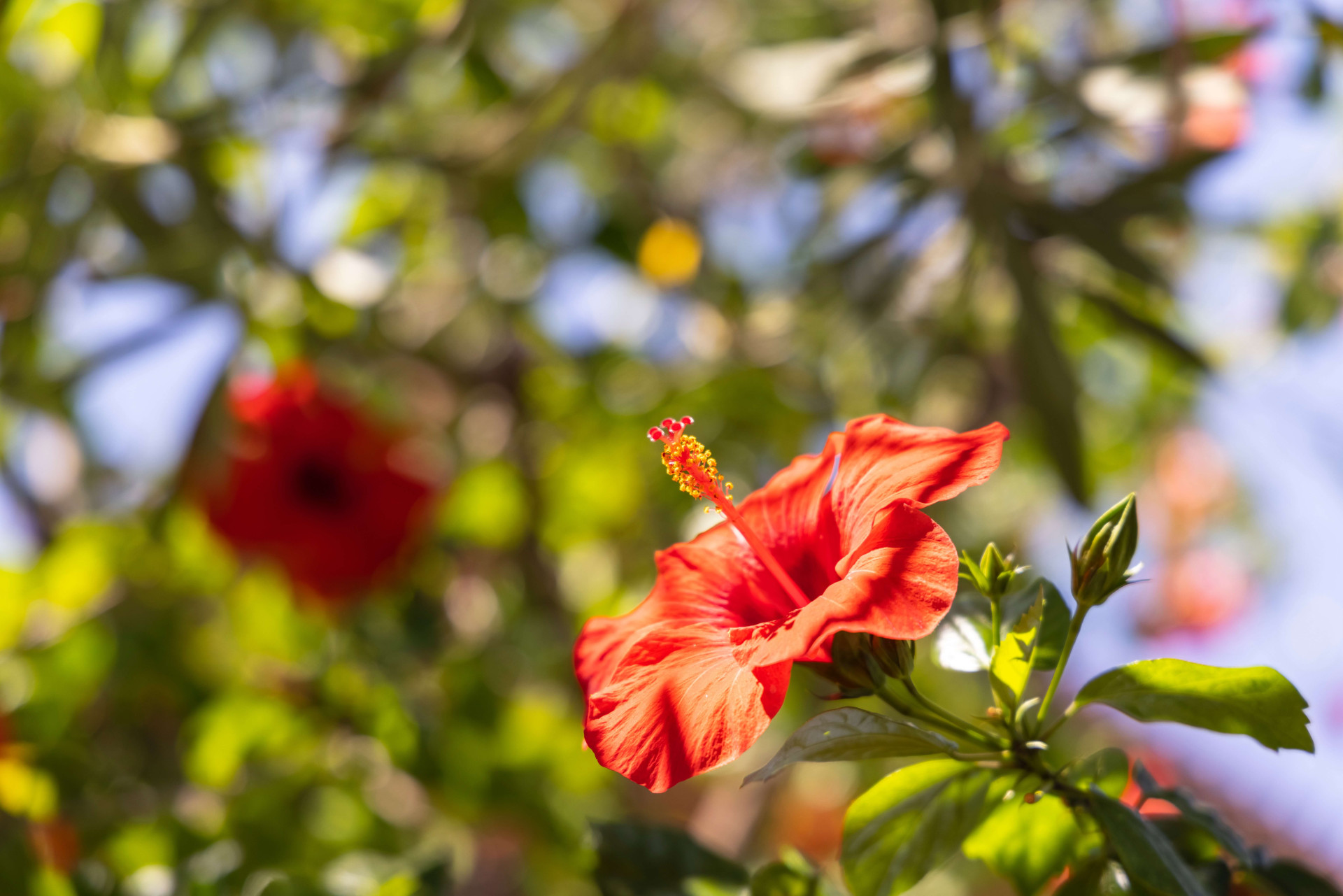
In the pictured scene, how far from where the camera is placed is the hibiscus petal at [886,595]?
34 cm

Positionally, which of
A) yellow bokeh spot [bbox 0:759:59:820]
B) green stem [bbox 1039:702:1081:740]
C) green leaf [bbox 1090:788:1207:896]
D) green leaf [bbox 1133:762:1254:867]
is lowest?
yellow bokeh spot [bbox 0:759:59:820]

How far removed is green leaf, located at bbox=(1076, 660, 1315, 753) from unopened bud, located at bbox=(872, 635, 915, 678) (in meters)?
0.07

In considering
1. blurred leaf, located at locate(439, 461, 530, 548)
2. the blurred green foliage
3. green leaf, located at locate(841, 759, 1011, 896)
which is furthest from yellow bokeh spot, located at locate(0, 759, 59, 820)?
green leaf, located at locate(841, 759, 1011, 896)

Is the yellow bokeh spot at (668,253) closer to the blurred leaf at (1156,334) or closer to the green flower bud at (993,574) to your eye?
the blurred leaf at (1156,334)

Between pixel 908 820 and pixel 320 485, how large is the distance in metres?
1.05

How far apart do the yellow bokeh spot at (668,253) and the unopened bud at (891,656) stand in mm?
1006

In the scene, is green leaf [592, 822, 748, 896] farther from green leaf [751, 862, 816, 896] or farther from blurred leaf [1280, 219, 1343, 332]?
blurred leaf [1280, 219, 1343, 332]

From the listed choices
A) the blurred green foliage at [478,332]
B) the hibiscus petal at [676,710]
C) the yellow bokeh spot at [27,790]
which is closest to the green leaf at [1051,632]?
the hibiscus petal at [676,710]

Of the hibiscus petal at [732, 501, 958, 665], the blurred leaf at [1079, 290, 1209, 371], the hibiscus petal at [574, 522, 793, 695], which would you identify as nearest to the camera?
the hibiscus petal at [732, 501, 958, 665]

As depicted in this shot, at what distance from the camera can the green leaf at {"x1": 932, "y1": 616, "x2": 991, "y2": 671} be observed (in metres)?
0.41

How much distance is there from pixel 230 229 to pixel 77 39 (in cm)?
33

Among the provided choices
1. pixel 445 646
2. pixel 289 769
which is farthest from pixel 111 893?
pixel 445 646

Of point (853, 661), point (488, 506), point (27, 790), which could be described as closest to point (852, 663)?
point (853, 661)

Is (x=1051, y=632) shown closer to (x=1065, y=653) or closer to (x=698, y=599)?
(x=1065, y=653)
